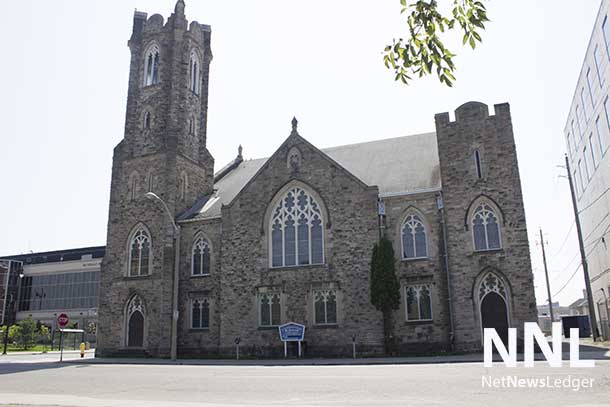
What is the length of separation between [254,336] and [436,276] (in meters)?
10.2

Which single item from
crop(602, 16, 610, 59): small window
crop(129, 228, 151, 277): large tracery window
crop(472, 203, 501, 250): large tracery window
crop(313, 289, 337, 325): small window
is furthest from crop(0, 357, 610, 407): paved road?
crop(602, 16, 610, 59): small window

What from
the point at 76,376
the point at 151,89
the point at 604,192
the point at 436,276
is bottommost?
the point at 76,376

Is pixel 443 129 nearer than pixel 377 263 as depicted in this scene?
No

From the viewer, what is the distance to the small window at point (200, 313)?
30.8 meters

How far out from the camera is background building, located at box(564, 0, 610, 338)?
110ft

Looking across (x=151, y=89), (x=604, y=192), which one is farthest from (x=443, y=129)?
(x=151, y=89)

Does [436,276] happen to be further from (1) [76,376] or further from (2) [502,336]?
(1) [76,376]

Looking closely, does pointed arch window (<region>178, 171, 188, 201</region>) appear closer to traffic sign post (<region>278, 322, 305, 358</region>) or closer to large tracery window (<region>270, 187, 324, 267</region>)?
large tracery window (<region>270, 187, 324, 267</region>)

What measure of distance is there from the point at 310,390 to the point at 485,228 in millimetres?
16903

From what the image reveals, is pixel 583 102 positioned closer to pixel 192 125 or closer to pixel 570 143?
pixel 570 143

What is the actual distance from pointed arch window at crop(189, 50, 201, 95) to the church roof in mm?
6925

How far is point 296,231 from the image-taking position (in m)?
29.0

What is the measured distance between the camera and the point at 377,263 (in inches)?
1011

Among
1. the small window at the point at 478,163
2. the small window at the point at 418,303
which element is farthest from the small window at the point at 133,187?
the small window at the point at 478,163
